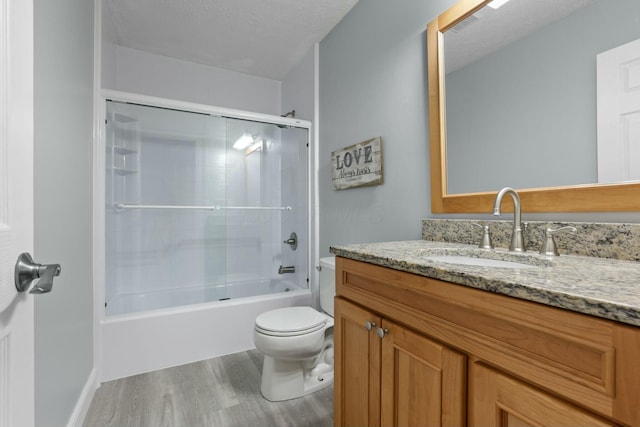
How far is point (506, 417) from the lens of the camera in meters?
0.60

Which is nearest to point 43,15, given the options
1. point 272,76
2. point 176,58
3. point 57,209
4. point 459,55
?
point 57,209

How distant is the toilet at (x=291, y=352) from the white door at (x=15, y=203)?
3.41 feet

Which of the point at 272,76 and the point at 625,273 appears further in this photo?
the point at 272,76

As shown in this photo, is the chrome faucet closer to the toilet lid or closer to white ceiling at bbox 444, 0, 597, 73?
white ceiling at bbox 444, 0, 597, 73

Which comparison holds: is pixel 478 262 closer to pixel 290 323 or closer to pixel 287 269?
pixel 290 323

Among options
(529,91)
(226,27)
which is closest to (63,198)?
(226,27)

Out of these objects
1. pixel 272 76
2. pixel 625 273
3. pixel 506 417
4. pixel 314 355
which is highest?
pixel 272 76

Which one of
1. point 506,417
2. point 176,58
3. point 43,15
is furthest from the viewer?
point 176,58

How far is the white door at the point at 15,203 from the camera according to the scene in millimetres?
495

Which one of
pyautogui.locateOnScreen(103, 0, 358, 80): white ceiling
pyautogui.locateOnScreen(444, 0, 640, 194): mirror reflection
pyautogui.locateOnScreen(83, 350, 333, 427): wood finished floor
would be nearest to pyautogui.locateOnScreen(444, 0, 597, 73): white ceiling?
pyautogui.locateOnScreen(444, 0, 640, 194): mirror reflection

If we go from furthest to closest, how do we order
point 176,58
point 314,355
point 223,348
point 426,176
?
point 176,58
point 223,348
point 314,355
point 426,176

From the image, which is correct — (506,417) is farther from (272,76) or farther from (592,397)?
(272,76)

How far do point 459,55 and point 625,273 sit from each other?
1068 mm

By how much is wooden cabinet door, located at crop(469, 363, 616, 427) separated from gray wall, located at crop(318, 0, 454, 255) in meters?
0.94
